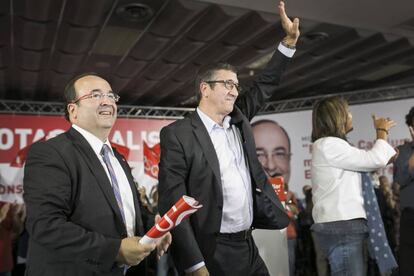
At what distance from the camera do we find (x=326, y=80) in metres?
9.09

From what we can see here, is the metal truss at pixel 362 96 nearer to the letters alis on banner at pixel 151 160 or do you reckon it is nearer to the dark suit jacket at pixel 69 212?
the letters alis on banner at pixel 151 160

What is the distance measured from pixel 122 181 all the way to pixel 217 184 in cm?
47

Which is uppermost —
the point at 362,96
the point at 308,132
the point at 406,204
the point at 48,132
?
the point at 362,96

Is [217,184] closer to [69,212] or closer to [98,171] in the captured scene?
[98,171]

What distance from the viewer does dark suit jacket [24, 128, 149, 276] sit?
142 centimetres

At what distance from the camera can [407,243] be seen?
2.89 m

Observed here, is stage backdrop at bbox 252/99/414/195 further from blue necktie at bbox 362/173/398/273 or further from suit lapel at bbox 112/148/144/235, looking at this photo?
suit lapel at bbox 112/148/144/235

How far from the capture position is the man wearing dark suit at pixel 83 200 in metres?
1.42

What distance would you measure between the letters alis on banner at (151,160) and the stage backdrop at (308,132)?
1903 millimetres

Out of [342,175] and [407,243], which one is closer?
[342,175]

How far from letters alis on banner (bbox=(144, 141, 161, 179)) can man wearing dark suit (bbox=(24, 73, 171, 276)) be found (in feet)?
18.5

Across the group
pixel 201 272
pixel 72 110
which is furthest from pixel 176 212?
pixel 72 110

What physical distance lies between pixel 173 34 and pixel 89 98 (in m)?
4.50

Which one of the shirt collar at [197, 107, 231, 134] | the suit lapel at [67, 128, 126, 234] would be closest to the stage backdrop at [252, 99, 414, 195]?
the shirt collar at [197, 107, 231, 134]
